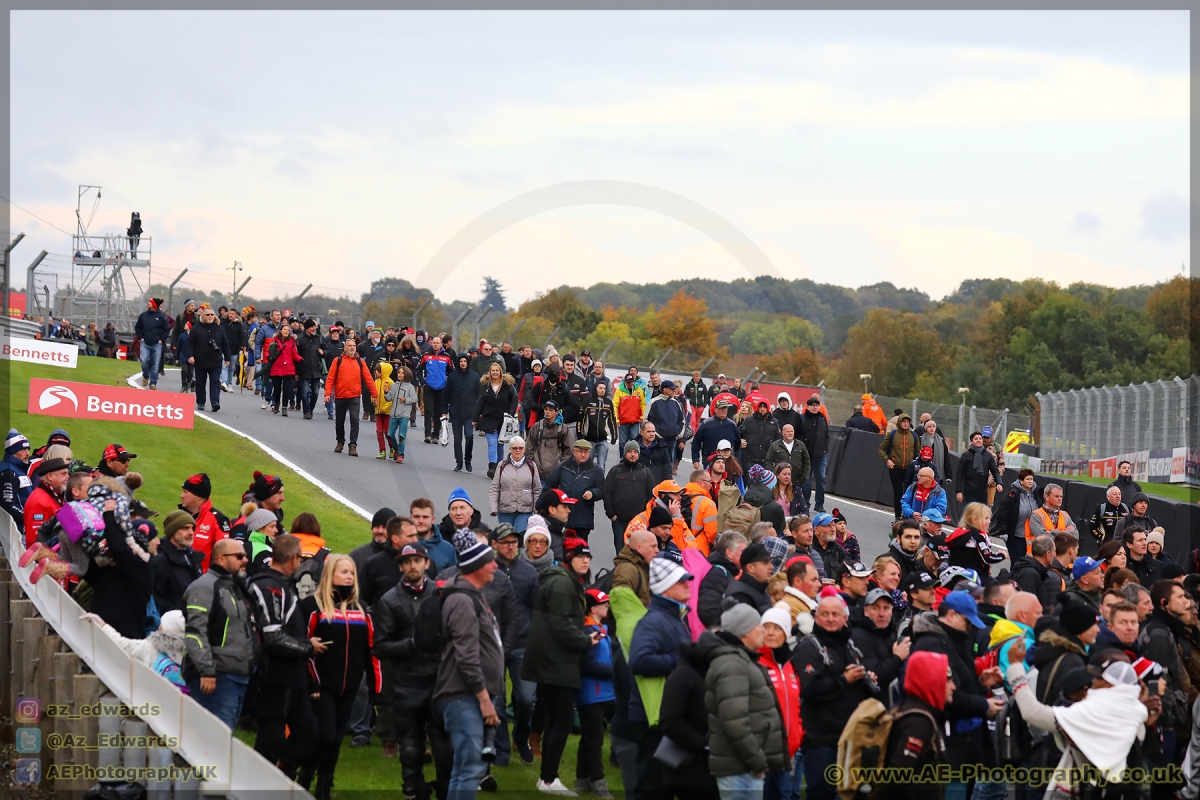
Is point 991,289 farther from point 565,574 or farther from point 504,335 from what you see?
point 565,574

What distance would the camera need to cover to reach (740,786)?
6.91m

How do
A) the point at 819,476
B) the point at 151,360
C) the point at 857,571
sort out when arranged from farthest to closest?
the point at 151,360 < the point at 819,476 < the point at 857,571

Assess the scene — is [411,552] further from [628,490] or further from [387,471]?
[387,471]

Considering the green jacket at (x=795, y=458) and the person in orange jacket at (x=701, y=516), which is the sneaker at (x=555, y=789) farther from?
the green jacket at (x=795, y=458)

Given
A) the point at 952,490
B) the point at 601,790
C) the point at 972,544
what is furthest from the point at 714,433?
the point at 601,790

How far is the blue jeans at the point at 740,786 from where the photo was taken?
690 cm

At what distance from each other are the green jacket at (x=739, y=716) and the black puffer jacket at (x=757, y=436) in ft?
39.9

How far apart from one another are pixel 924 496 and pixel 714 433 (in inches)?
143

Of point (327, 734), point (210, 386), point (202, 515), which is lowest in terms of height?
point (327, 734)

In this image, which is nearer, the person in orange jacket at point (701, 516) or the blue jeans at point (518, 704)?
the blue jeans at point (518, 704)

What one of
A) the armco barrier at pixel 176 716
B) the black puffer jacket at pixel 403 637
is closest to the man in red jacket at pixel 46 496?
the armco barrier at pixel 176 716

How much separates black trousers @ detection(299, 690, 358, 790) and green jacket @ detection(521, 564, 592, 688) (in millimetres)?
1301

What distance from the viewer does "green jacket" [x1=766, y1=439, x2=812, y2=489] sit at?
59.3 ft

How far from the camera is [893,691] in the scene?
7.62 m
